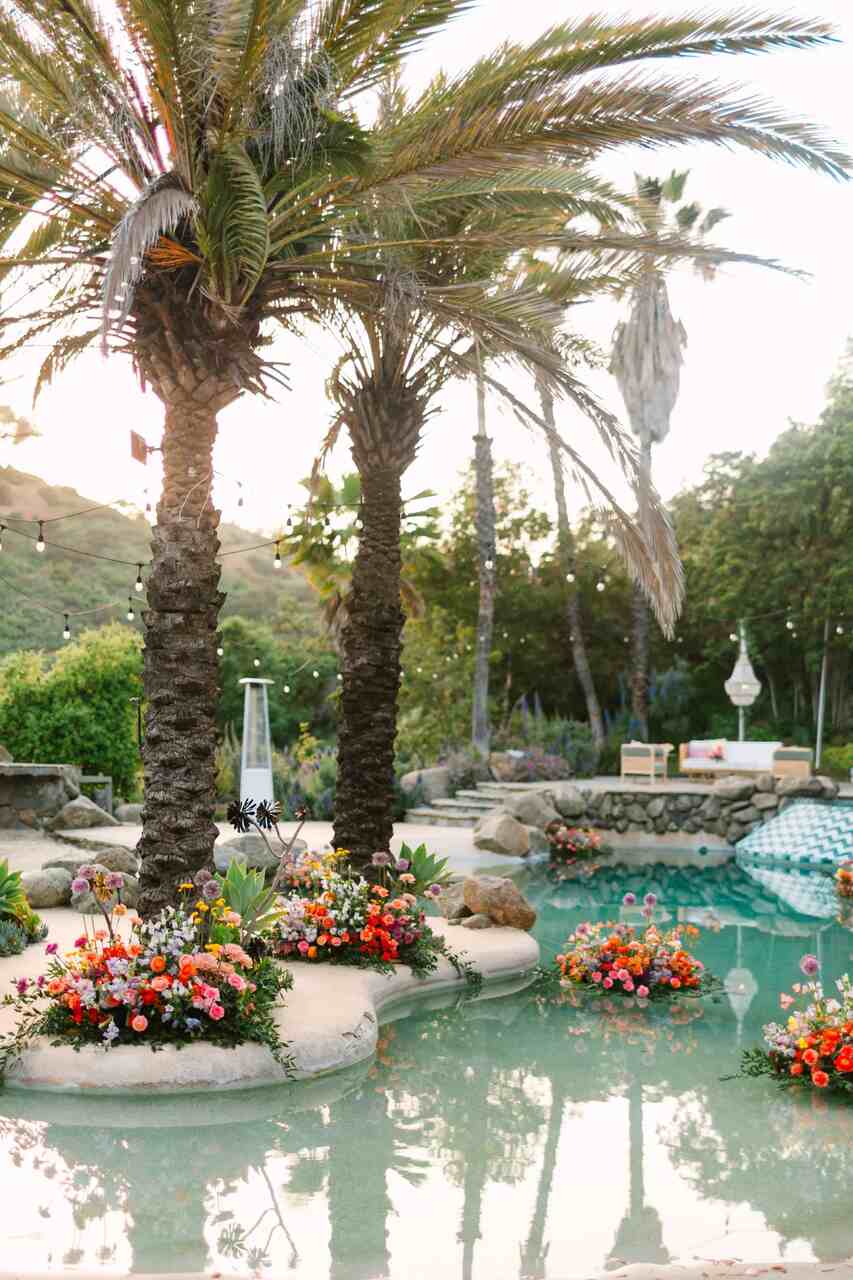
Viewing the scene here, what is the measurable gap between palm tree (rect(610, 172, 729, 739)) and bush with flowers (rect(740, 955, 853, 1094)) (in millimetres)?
15697

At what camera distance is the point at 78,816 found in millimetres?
14352

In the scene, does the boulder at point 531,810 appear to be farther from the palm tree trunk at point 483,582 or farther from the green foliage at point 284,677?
Result: the green foliage at point 284,677

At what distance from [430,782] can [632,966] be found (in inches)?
436

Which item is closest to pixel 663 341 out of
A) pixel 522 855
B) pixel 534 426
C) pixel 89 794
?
pixel 522 855

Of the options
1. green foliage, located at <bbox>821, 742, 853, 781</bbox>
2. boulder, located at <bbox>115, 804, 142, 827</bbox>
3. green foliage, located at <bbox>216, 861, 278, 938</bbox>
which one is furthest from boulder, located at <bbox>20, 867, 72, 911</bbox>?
green foliage, located at <bbox>821, 742, 853, 781</bbox>

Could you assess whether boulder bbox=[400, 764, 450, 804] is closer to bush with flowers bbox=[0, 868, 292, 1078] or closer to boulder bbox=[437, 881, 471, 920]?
boulder bbox=[437, 881, 471, 920]

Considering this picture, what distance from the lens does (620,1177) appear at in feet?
17.0

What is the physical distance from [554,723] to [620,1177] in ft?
Result: 59.2

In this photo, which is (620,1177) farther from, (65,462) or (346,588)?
(65,462)

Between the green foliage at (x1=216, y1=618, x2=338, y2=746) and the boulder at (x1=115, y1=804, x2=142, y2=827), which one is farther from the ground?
the green foliage at (x1=216, y1=618, x2=338, y2=746)

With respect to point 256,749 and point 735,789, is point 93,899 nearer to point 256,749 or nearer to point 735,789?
point 256,749

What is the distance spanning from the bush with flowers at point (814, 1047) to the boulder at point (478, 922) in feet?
11.9

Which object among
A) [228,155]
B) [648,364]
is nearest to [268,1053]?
[228,155]

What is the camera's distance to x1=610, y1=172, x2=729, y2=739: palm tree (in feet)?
73.3
